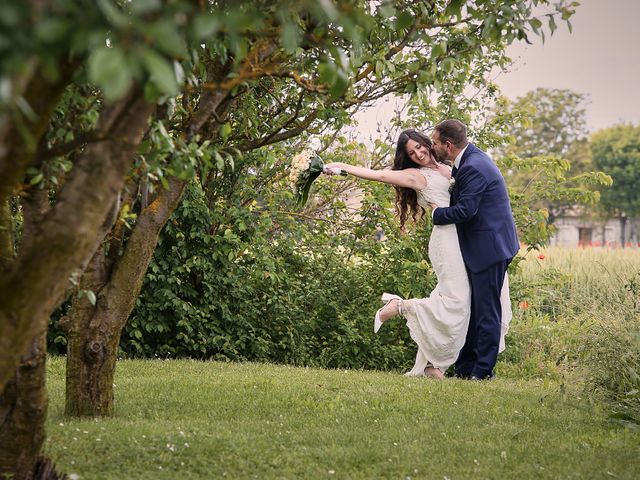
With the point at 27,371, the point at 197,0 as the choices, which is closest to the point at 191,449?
the point at 27,371

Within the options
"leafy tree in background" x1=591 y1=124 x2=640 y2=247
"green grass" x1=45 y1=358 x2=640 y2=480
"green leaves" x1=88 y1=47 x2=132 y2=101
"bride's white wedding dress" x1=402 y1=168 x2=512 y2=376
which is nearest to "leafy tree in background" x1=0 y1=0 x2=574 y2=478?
"green leaves" x1=88 y1=47 x2=132 y2=101

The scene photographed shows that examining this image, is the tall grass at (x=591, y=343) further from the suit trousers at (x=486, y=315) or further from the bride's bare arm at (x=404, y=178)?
the bride's bare arm at (x=404, y=178)

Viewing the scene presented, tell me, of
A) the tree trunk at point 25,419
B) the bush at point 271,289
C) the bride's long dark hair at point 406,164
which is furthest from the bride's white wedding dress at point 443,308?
the tree trunk at point 25,419

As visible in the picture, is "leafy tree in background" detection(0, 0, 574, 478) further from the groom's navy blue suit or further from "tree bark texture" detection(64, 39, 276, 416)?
the groom's navy blue suit

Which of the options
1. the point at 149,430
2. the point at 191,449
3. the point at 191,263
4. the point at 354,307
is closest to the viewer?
the point at 191,449

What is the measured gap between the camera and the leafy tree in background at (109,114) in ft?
5.32

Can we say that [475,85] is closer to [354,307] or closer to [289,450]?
[354,307]

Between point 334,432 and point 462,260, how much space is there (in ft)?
10.7

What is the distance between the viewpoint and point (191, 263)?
28.1ft

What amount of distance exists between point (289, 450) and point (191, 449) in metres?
0.56

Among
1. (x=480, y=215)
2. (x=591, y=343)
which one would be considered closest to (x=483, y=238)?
(x=480, y=215)

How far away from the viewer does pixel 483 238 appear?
7.77 meters

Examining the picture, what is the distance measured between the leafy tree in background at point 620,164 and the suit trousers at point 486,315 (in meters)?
48.3

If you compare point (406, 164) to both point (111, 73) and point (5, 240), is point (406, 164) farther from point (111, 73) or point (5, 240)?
point (111, 73)
